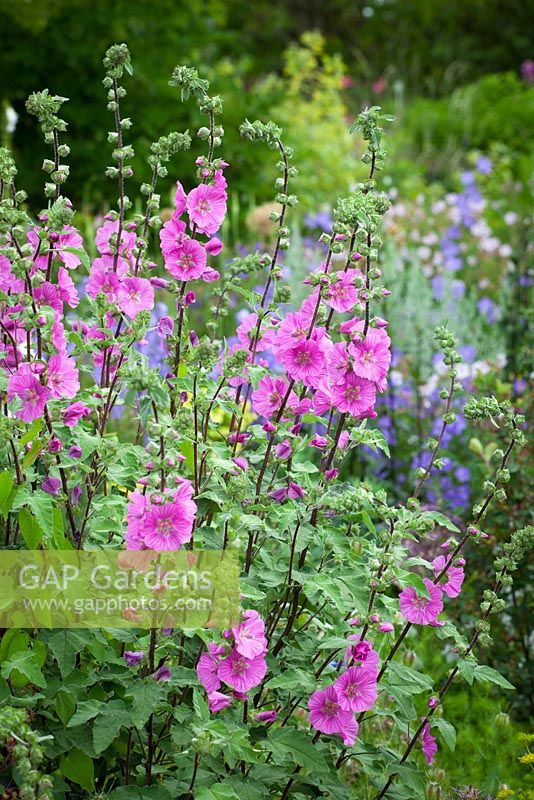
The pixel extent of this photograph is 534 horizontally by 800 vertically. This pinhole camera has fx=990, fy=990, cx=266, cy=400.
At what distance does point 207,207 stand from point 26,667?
78cm

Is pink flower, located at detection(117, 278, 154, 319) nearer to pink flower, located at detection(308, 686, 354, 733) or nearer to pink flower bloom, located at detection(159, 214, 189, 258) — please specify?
pink flower bloom, located at detection(159, 214, 189, 258)

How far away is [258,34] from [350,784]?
623 inches

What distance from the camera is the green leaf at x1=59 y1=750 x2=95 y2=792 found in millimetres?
1573

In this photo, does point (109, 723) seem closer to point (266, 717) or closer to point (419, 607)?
point (266, 717)

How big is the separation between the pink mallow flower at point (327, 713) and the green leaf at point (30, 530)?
509 mm

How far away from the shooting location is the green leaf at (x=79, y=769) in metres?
1.57

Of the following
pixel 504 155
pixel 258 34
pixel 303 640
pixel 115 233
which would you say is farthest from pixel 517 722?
pixel 258 34

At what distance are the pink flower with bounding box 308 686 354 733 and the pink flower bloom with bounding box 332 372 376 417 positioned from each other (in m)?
0.46

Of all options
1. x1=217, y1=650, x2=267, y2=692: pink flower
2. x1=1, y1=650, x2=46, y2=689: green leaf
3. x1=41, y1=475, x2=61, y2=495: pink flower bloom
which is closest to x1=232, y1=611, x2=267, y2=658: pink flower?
x1=217, y1=650, x2=267, y2=692: pink flower

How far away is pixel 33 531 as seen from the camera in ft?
5.01

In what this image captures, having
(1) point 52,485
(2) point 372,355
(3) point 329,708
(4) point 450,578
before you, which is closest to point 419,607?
Answer: (4) point 450,578

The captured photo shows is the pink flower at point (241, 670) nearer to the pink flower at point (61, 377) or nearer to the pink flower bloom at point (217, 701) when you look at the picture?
the pink flower bloom at point (217, 701)

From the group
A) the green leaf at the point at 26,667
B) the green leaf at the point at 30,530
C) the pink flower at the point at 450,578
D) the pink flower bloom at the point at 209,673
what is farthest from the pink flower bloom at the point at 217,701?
the pink flower at the point at 450,578

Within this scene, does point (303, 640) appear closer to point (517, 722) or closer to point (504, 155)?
point (517, 722)
